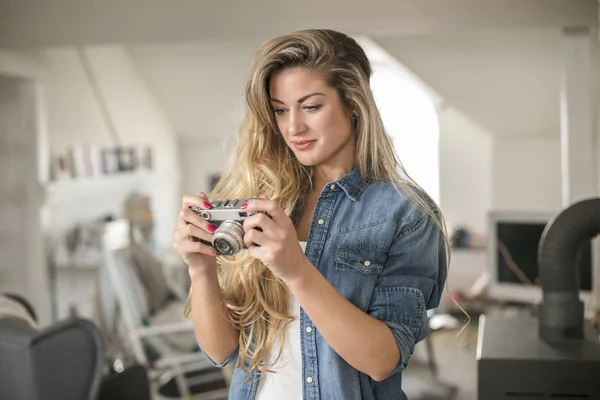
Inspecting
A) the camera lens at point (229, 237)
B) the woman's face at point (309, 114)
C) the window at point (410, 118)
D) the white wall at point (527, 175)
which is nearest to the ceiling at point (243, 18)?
the white wall at point (527, 175)

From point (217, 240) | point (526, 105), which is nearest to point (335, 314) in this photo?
point (217, 240)

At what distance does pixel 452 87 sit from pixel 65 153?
2.56m

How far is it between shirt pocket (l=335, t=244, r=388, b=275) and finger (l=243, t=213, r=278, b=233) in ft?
0.69

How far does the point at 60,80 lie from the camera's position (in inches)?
187

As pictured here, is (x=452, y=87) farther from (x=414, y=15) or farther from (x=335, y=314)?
(x=335, y=314)

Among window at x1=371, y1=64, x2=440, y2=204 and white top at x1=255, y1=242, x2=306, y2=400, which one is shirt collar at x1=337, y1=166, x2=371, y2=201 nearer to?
white top at x1=255, y1=242, x2=306, y2=400

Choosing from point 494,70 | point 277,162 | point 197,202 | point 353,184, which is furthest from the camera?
point 494,70

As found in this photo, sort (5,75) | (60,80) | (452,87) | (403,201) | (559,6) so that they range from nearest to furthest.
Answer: (403,201)
(559,6)
(5,75)
(452,87)
(60,80)

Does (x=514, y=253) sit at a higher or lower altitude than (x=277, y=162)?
lower

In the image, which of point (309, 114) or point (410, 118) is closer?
point (309, 114)

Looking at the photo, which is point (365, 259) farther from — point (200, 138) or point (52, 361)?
point (200, 138)

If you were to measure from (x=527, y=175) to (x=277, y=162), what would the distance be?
407cm

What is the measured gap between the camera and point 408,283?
48.4 inches

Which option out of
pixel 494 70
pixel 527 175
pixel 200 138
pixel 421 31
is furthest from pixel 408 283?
pixel 200 138
